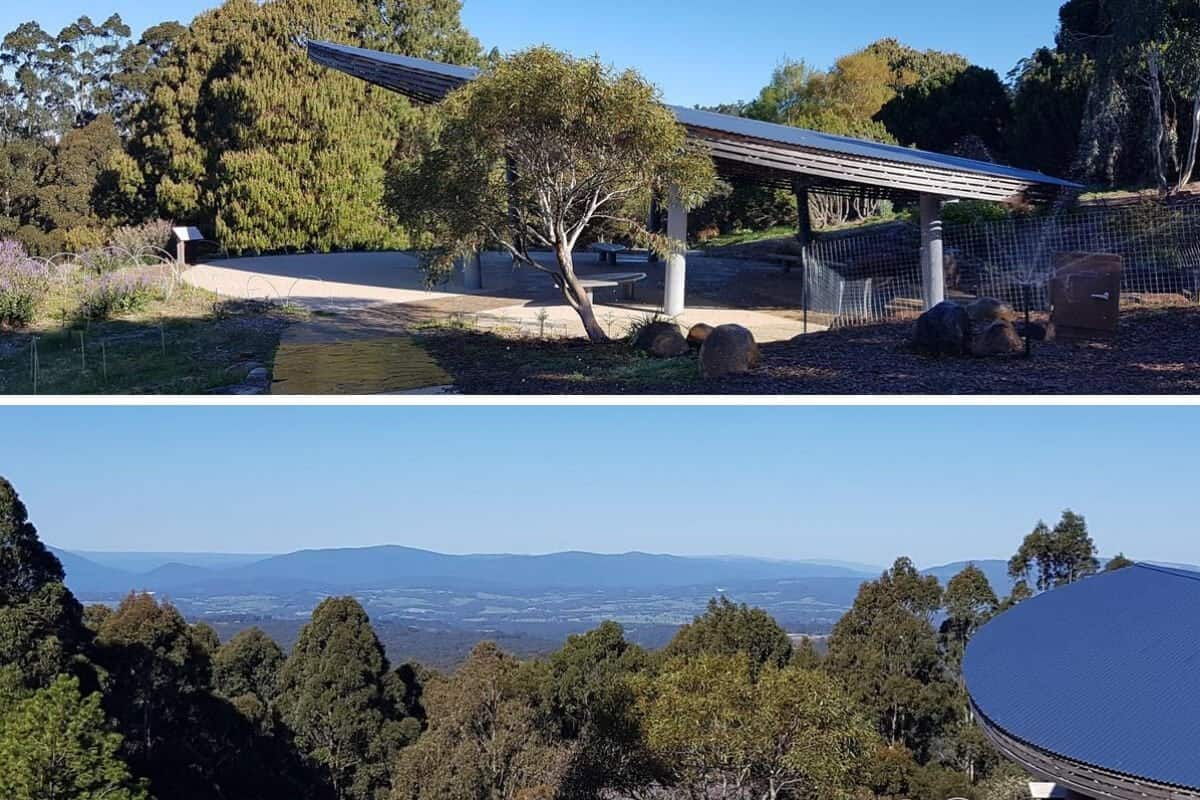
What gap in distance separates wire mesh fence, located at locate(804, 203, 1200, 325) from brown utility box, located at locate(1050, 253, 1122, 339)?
0.74 meters

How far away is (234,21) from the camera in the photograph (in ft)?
89.2

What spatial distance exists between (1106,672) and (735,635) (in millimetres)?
16890

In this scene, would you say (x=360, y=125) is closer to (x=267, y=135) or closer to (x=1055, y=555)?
(x=267, y=135)

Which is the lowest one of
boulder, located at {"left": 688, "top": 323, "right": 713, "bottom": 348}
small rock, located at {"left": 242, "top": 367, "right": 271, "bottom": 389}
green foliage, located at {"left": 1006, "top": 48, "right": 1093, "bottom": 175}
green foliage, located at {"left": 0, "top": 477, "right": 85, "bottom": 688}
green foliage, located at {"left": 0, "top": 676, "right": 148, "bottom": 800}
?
green foliage, located at {"left": 0, "top": 676, "right": 148, "bottom": 800}

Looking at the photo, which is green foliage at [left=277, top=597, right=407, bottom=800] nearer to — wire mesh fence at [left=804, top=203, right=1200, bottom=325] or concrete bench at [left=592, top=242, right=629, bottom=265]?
concrete bench at [left=592, top=242, right=629, bottom=265]

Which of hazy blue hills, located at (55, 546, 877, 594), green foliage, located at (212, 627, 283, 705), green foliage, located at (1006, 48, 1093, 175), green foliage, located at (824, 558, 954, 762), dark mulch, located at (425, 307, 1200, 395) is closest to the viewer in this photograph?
dark mulch, located at (425, 307, 1200, 395)

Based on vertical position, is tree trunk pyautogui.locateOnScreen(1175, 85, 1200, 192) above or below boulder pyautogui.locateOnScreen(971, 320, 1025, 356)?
above

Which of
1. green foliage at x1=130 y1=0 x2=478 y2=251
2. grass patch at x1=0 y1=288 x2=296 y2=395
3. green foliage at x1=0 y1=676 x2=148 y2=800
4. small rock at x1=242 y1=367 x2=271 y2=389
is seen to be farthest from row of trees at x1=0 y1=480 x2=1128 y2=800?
green foliage at x1=130 y1=0 x2=478 y2=251

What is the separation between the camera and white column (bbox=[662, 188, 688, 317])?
13.7 m

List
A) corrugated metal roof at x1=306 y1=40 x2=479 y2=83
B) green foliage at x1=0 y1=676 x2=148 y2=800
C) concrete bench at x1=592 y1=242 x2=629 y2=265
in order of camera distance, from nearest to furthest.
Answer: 1. green foliage at x1=0 y1=676 x2=148 y2=800
2. corrugated metal roof at x1=306 y1=40 x2=479 y2=83
3. concrete bench at x1=592 y1=242 x2=629 y2=265

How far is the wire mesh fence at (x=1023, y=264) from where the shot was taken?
13.9m

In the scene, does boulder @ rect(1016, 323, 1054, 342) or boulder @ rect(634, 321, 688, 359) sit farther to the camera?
boulder @ rect(634, 321, 688, 359)

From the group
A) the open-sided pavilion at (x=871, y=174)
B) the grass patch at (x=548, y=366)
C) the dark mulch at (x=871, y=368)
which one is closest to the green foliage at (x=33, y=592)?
the grass patch at (x=548, y=366)

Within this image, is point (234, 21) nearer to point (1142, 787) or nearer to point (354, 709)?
point (354, 709)
